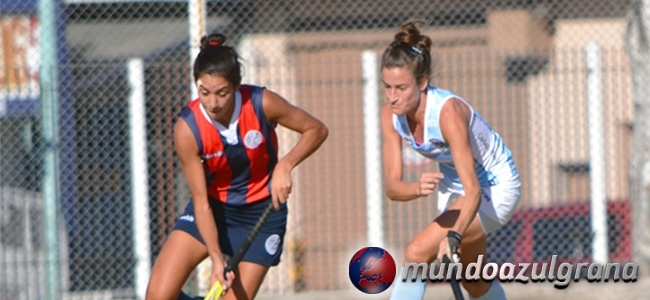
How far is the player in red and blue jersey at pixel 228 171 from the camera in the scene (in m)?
5.48

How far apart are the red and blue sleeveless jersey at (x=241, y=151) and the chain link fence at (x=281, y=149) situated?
2497 millimetres

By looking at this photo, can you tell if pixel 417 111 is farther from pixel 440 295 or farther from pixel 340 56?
pixel 340 56

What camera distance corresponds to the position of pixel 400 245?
8.94 metres

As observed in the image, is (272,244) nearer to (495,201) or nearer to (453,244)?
(453,244)

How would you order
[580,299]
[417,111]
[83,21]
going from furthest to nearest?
[83,21]
[580,299]
[417,111]

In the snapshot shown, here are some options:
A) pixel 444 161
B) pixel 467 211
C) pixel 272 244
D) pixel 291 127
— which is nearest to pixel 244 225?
pixel 272 244

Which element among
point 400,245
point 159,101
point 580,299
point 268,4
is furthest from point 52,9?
point 580,299

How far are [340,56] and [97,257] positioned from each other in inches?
124

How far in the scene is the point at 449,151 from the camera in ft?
18.3

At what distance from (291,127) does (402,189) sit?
0.67m

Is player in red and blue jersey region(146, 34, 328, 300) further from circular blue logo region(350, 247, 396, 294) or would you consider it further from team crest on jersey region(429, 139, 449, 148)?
circular blue logo region(350, 247, 396, 294)

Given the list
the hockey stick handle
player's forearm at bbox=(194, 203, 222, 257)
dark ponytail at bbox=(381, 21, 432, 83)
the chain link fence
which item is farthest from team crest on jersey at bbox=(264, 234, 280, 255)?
the chain link fence

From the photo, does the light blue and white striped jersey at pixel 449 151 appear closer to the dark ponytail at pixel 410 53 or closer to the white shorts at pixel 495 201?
the white shorts at pixel 495 201

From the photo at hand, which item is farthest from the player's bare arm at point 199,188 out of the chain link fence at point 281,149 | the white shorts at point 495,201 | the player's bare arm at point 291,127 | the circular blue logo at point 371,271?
the chain link fence at point 281,149
